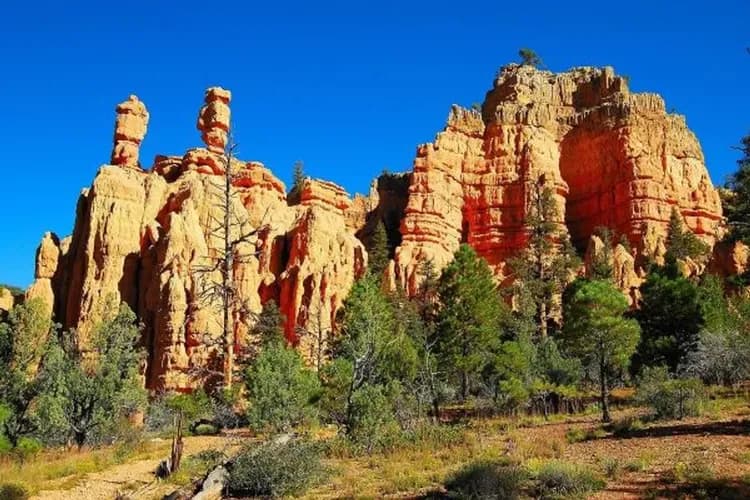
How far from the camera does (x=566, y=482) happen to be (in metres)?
11.8

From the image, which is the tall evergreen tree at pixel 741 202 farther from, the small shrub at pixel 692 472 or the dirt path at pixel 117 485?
the dirt path at pixel 117 485

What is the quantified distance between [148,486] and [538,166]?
187 feet

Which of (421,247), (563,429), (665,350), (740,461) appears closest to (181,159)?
(421,247)

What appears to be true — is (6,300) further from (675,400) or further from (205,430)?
(675,400)

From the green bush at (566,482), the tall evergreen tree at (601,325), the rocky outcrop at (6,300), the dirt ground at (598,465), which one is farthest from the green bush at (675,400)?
the rocky outcrop at (6,300)

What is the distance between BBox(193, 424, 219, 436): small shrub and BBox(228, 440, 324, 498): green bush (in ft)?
30.9

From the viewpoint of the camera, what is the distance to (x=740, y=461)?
13.1 metres

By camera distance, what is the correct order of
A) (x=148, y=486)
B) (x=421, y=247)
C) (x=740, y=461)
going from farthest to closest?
(x=421, y=247) < (x=148, y=486) < (x=740, y=461)

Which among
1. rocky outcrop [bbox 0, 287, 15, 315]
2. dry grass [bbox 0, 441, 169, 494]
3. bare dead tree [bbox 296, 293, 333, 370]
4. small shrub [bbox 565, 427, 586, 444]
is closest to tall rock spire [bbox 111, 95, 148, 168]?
rocky outcrop [bbox 0, 287, 15, 315]

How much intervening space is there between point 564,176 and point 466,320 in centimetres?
3745

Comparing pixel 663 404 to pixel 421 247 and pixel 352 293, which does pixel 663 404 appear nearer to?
pixel 352 293

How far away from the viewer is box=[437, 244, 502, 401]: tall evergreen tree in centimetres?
3597

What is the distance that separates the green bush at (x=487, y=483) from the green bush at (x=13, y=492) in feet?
27.0

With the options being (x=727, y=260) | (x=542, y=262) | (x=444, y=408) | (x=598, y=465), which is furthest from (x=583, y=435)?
(x=727, y=260)
